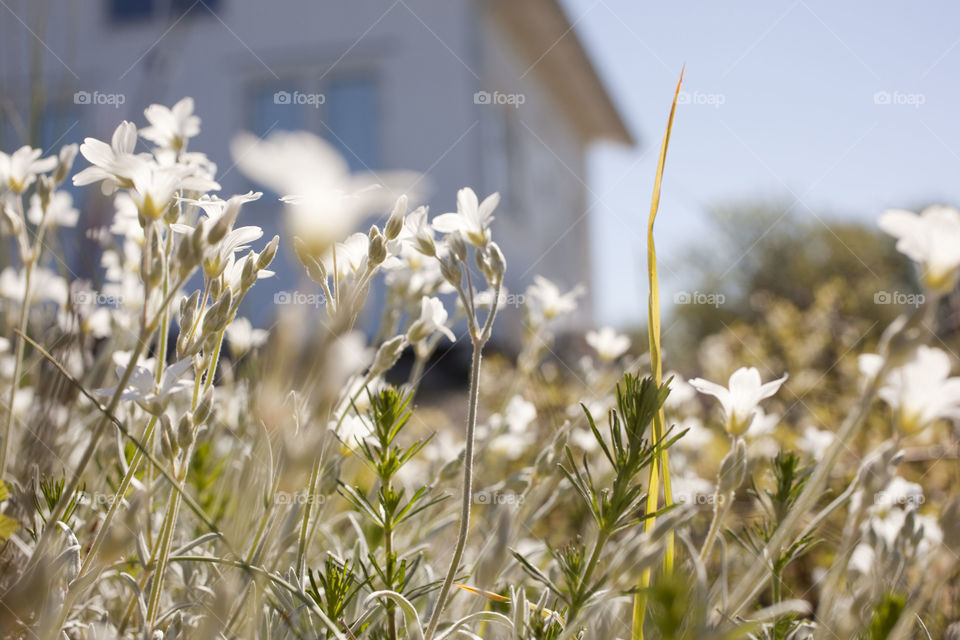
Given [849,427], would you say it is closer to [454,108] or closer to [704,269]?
[454,108]

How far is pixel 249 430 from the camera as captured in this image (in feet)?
4.65

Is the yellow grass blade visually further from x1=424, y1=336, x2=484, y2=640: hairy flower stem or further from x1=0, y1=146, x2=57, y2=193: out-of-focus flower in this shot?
x1=0, y1=146, x2=57, y2=193: out-of-focus flower

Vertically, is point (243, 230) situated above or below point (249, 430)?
above

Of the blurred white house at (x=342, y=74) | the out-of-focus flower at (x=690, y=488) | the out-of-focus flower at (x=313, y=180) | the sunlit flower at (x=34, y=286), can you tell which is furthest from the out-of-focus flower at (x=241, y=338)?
the blurred white house at (x=342, y=74)

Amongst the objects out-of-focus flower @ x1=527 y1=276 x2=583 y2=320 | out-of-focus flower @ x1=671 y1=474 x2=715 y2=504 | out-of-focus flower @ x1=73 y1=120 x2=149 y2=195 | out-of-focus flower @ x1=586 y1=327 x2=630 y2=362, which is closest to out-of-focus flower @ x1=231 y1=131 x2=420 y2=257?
out-of-focus flower @ x1=73 y1=120 x2=149 y2=195

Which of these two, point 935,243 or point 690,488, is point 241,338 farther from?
point 935,243

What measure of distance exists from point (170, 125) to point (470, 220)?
1.91 feet

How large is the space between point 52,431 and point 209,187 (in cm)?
51

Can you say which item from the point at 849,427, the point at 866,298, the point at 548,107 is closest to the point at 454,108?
the point at 548,107

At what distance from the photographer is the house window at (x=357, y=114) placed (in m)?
7.37

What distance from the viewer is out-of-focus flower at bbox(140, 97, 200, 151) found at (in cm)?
114

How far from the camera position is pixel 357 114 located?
24.2ft

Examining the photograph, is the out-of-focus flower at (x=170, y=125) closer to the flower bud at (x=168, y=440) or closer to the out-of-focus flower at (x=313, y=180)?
the flower bud at (x=168, y=440)

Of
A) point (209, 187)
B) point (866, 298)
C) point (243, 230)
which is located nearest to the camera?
point (209, 187)
